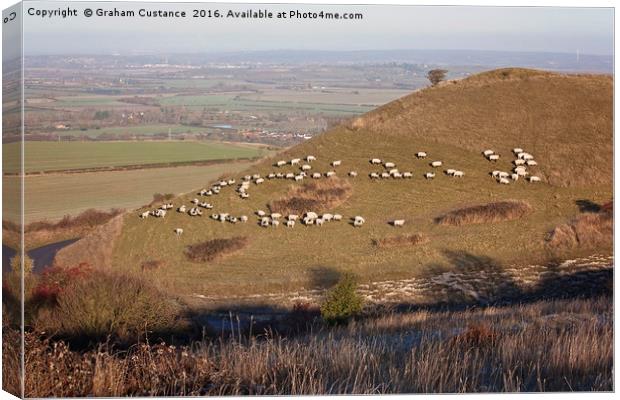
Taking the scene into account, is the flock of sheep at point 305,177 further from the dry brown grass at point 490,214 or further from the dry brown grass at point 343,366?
the dry brown grass at point 343,366

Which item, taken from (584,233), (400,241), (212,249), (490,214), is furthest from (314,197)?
(584,233)

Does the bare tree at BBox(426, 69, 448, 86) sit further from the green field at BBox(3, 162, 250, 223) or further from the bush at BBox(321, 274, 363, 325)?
the bush at BBox(321, 274, 363, 325)

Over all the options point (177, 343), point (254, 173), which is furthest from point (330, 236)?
point (177, 343)

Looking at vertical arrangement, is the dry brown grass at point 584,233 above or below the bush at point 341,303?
above

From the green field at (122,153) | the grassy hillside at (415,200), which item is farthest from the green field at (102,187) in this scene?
the grassy hillside at (415,200)

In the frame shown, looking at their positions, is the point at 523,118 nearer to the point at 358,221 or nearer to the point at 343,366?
the point at 358,221
